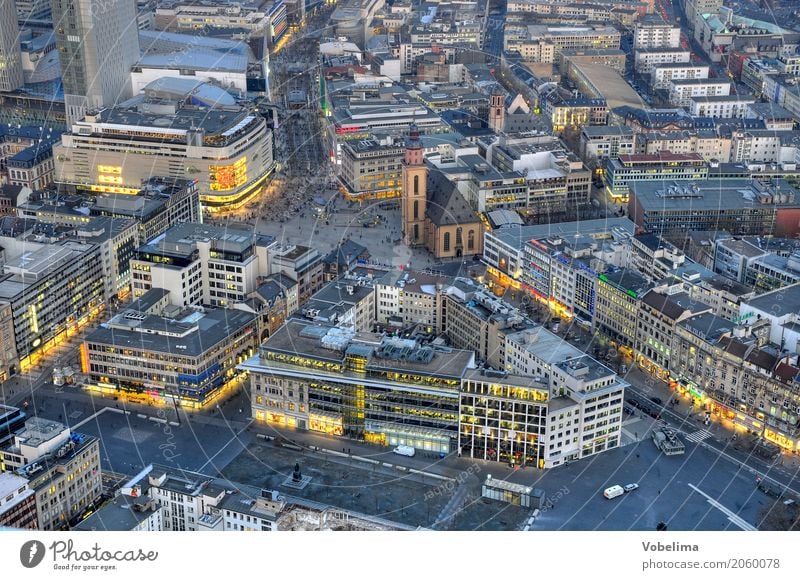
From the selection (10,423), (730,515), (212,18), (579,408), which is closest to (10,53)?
(212,18)

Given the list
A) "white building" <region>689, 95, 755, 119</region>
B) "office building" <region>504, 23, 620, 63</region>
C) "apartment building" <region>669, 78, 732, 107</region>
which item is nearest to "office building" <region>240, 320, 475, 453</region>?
"white building" <region>689, 95, 755, 119</region>

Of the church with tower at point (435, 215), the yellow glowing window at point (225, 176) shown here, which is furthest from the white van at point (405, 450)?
the yellow glowing window at point (225, 176)

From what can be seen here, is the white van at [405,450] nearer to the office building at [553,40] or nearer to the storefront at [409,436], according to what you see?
the storefront at [409,436]

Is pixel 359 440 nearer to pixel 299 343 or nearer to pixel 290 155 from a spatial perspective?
pixel 299 343

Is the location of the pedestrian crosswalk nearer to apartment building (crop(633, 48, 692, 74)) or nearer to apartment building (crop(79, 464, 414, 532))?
apartment building (crop(79, 464, 414, 532))

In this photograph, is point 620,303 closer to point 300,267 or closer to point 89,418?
point 300,267
